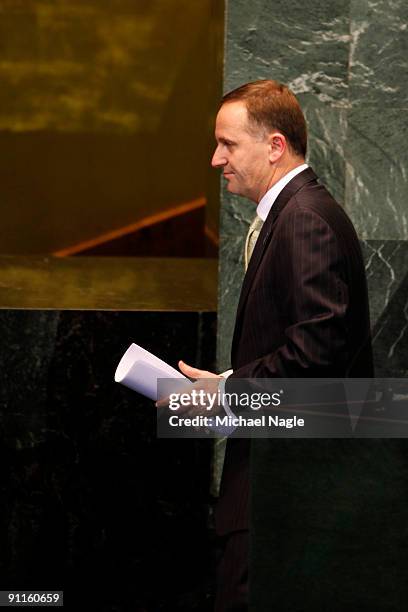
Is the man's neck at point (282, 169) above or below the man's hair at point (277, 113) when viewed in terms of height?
below

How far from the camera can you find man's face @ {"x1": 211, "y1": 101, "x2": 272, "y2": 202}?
262cm

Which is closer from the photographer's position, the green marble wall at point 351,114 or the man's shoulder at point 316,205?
the man's shoulder at point 316,205

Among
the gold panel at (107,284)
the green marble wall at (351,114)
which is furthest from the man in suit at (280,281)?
the gold panel at (107,284)

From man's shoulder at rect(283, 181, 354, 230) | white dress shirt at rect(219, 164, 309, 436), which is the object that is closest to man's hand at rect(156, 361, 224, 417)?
white dress shirt at rect(219, 164, 309, 436)

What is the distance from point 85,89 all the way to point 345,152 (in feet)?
12.3

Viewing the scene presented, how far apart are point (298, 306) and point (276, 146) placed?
467 mm

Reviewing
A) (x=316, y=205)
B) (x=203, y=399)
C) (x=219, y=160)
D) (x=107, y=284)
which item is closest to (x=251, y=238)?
(x=219, y=160)

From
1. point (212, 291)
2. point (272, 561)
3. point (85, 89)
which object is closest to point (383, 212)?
point (212, 291)

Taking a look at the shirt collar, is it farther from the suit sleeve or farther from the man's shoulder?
the suit sleeve

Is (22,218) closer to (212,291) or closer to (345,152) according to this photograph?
(212,291)

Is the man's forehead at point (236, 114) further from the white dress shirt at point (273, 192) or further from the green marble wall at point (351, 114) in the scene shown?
the green marble wall at point (351, 114)

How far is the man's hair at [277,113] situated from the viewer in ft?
8.55

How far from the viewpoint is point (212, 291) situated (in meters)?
4.62

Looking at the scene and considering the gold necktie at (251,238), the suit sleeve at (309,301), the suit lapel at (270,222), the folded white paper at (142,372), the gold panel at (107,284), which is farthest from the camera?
the gold panel at (107,284)
